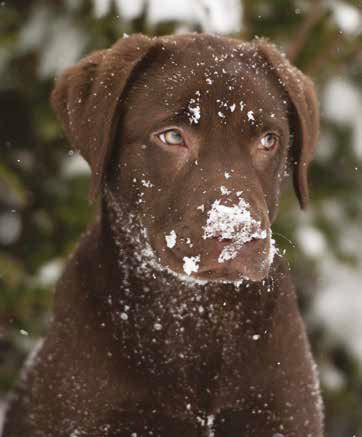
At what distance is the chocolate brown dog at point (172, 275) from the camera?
338 cm

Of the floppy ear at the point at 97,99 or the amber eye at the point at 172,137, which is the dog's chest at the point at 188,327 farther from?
the amber eye at the point at 172,137

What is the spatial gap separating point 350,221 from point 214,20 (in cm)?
216

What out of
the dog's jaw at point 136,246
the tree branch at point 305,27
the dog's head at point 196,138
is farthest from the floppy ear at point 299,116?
the tree branch at point 305,27

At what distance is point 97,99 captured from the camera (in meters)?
3.53

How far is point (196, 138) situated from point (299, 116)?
50 cm

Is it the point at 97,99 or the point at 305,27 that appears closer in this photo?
the point at 97,99

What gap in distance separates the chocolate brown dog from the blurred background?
3.72 feet

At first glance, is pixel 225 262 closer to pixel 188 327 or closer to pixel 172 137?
pixel 172 137

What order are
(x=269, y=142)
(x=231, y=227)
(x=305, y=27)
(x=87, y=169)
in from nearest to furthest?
1. (x=231, y=227)
2. (x=269, y=142)
3. (x=305, y=27)
4. (x=87, y=169)

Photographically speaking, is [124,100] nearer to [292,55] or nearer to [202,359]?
[202,359]

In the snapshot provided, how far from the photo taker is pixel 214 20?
182 inches

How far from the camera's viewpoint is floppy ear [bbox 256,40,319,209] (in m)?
3.65

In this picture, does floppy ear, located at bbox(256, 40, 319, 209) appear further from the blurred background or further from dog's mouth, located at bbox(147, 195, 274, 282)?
the blurred background

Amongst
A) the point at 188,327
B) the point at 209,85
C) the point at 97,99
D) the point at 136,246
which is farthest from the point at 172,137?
the point at 188,327
